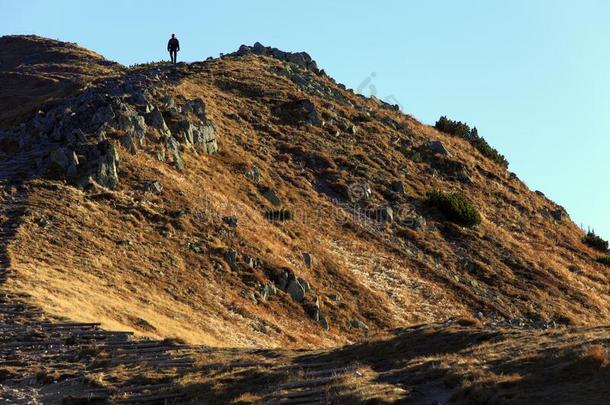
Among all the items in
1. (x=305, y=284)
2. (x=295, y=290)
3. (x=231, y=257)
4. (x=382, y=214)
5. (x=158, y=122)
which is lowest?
(x=295, y=290)

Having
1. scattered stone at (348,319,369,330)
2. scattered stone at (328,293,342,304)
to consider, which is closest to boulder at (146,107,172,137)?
scattered stone at (328,293,342,304)

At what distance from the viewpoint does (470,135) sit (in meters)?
79.9

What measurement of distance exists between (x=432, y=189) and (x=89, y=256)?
32.3m

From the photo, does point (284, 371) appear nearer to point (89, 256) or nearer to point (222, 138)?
point (89, 256)

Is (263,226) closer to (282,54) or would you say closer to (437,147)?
(437,147)

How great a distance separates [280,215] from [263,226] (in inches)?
117

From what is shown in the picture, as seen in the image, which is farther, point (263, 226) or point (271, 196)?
point (271, 196)

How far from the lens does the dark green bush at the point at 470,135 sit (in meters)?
76.5

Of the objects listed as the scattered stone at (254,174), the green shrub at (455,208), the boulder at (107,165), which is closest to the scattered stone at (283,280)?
the boulder at (107,165)

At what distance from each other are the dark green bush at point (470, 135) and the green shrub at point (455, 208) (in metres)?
18.6

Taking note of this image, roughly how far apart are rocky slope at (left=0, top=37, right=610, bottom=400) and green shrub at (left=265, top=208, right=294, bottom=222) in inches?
3.6

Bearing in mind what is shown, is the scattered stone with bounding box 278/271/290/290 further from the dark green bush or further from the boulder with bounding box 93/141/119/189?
the dark green bush

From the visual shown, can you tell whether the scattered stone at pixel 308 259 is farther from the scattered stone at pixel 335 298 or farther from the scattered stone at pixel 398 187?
the scattered stone at pixel 398 187

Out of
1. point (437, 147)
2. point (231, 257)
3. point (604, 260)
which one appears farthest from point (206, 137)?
point (604, 260)
